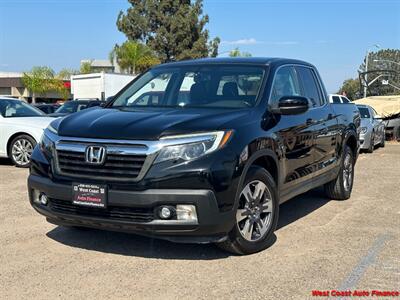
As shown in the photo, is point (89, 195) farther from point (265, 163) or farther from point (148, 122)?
point (265, 163)

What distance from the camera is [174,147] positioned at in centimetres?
417

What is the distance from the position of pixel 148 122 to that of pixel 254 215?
4.28 feet

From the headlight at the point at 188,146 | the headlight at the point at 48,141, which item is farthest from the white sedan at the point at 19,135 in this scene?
the headlight at the point at 188,146

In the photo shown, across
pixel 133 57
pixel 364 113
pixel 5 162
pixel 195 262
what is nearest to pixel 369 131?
pixel 364 113

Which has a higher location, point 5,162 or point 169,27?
point 169,27

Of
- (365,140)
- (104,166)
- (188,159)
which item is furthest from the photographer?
(365,140)

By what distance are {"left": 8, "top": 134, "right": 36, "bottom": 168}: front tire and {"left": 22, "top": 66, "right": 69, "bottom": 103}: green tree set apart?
53720 millimetres

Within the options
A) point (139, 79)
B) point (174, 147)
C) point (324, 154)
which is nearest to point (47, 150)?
point (174, 147)

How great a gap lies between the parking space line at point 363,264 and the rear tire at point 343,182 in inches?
72.9

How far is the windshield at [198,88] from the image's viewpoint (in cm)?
521

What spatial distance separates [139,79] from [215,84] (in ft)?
3.68

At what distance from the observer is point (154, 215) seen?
422cm

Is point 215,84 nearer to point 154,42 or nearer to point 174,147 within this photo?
point 174,147

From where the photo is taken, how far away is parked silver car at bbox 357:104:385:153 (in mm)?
15312
